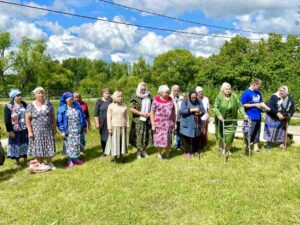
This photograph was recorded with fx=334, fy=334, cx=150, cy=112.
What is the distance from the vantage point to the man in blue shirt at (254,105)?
785 cm

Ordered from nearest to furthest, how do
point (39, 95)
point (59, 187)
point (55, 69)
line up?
point (59, 187)
point (39, 95)
point (55, 69)

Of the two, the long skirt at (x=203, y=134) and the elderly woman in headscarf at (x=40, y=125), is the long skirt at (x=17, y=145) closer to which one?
the elderly woman in headscarf at (x=40, y=125)

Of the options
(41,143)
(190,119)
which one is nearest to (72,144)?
(41,143)

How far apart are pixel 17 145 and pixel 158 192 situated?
3.56 meters

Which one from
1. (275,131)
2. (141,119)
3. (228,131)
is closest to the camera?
(228,131)

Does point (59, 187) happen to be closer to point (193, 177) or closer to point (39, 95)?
point (39, 95)

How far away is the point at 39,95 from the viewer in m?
6.54

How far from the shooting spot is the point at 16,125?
7070mm

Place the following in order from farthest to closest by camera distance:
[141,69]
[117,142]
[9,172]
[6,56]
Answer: [141,69] → [6,56] → [117,142] → [9,172]

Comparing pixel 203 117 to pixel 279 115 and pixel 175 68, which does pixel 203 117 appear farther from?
pixel 175 68

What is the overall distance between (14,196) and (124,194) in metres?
1.82

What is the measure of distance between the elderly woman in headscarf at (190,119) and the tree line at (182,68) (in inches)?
460

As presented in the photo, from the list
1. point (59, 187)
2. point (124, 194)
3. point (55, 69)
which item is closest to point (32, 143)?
point (59, 187)

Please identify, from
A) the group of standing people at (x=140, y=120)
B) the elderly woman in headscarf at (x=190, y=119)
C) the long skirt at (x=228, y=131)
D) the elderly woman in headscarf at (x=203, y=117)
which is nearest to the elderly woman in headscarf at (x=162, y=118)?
the group of standing people at (x=140, y=120)
